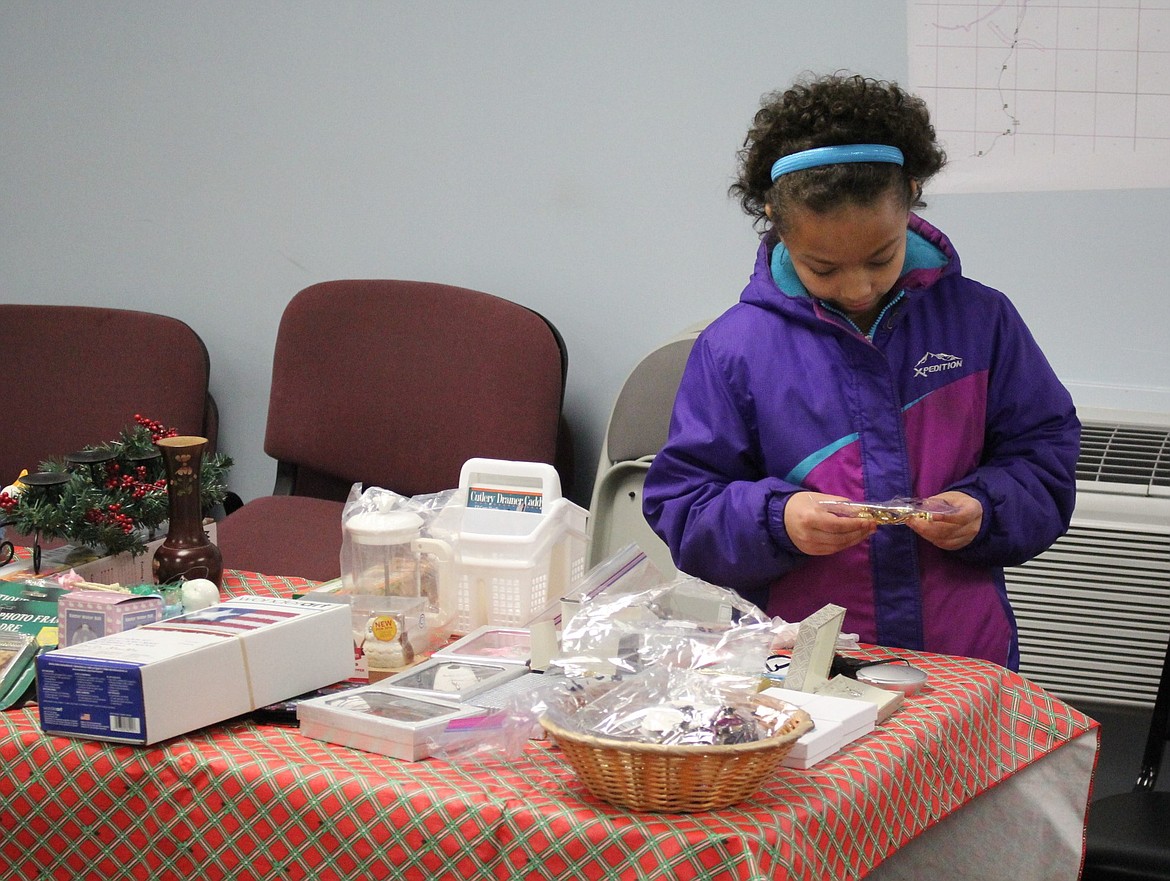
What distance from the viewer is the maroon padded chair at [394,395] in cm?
299

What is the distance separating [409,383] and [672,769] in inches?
84.2

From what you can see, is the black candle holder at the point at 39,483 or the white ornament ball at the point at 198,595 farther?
the black candle holder at the point at 39,483

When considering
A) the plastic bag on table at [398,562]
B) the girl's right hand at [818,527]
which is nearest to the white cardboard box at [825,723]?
the girl's right hand at [818,527]

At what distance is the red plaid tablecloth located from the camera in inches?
43.4

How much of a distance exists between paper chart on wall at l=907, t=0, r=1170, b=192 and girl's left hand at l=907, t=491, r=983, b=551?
1.40 m

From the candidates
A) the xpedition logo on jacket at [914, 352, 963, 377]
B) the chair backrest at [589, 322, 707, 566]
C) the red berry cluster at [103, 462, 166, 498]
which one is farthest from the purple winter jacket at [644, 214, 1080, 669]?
the chair backrest at [589, 322, 707, 566]

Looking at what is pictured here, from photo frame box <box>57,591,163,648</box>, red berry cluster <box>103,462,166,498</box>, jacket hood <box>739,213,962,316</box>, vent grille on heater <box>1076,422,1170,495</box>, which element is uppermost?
jacket hood <box>739,213,962,316</box>

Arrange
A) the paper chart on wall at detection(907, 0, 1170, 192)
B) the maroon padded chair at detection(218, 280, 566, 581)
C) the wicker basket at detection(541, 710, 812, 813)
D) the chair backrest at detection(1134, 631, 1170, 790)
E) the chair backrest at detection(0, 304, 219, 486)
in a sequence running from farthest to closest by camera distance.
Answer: the chair backrest at detection(0, 304, 219, 486) → the maroon padded chair at detection(218, 280, 566, 581) → the paper chart on wall at detection(907, 0, 1170, 192) → the chair backrest at detection(1134, 631, 1170, 790) → the wicker basket at detection(541, 710, 812, 813)

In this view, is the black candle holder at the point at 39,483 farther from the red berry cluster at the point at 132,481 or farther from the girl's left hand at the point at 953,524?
the girl's left hand at the point at 953,524

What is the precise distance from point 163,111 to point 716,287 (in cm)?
173

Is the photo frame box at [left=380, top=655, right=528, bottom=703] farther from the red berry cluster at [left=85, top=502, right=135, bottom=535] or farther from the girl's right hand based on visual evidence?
the red berry cluster at [left=85, top=502, right=135, bottom=535]

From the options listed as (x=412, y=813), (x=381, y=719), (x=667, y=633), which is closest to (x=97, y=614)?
(x=381, y=719)

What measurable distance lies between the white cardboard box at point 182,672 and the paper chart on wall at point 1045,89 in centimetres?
199

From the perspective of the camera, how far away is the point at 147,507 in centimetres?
183
